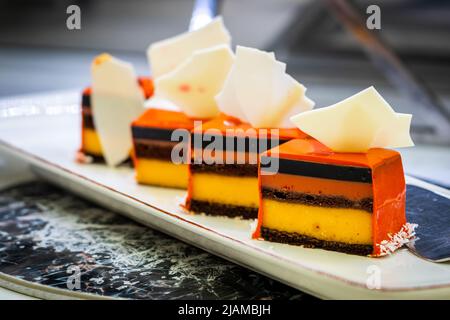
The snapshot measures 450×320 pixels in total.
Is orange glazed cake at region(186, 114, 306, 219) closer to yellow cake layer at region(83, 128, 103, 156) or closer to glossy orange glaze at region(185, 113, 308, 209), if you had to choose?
glossy orange glaze at region(185, 113, 308, 209)

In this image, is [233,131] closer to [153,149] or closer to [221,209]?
[221,209]

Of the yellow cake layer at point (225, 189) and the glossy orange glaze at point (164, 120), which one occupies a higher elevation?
the glossy orange glaze at point (164, 120)

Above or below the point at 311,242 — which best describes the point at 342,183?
above

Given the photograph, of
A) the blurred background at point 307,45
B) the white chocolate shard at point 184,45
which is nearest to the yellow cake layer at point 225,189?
the white chocolate shard at point 184,45

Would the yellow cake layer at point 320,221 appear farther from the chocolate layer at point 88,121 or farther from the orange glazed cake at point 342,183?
the chocolate layer at point 88,121

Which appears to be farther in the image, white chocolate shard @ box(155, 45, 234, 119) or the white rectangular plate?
white chocolate shard @ box(155, 45, 234, 119)

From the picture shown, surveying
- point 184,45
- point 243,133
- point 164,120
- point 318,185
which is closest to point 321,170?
point 318,185

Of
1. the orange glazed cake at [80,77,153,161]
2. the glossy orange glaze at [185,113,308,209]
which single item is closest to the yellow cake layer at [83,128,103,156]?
the orange glazed cake at [80,77,153,161]

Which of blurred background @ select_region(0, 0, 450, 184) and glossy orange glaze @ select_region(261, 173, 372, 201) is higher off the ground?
blurred background @ select_region(0, 0, 450, 184)
